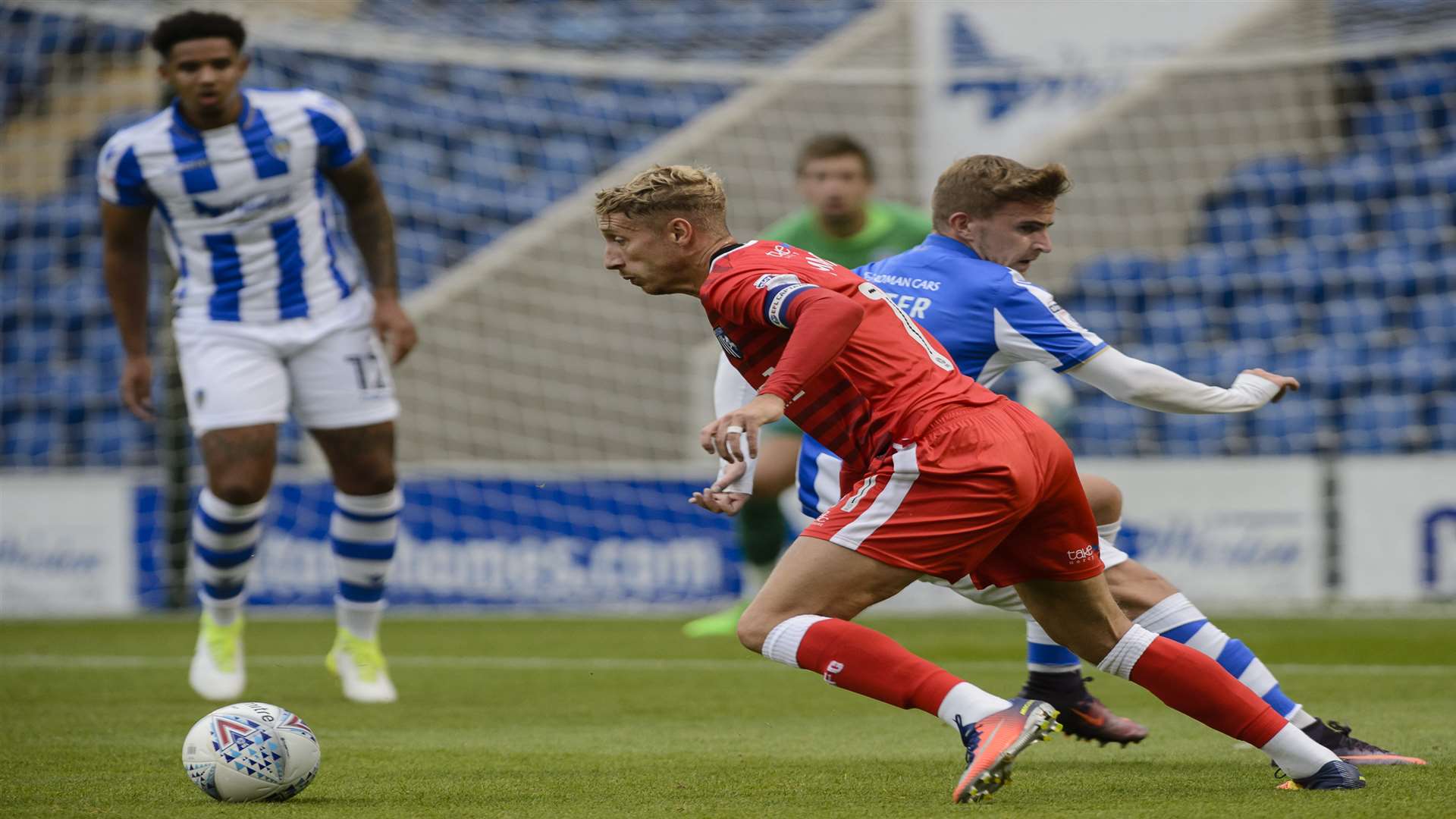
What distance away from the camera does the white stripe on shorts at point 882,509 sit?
321 centimetres

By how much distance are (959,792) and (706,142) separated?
975cm

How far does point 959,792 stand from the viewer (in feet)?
10.0

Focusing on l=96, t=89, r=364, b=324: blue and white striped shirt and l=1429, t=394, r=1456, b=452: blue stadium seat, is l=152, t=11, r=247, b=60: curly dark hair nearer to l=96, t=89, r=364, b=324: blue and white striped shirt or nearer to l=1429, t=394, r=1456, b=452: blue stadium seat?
l=96, t=89, r=364, b=324: blue and white striped shirt

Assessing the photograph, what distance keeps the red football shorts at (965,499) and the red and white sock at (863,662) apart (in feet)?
0.52

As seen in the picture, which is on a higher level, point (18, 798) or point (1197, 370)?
point (18, 798)

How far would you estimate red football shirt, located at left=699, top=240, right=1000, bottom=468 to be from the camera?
10.5ft

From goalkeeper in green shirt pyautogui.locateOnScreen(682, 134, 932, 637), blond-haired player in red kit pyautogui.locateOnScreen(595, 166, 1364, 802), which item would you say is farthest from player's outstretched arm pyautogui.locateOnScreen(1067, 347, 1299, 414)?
goalkeeper in green shirt pyautogui.locateOnScreen(682, 134, 932, 637)

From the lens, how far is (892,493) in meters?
3.22

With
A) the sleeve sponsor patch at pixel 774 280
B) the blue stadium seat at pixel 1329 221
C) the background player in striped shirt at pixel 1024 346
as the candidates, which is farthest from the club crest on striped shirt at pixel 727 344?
the blue stadium seat at pixel 1329 221

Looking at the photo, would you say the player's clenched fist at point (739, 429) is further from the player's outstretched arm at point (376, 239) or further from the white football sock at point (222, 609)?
the white football sock at point (222, 609)

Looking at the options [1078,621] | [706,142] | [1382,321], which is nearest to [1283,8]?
[1382,321]

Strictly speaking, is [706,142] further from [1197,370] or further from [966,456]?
[966,456]

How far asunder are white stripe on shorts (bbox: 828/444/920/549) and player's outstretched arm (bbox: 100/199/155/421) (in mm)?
3102

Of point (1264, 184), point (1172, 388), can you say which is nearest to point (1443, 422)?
point (1264, 184)
